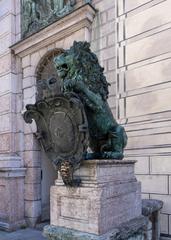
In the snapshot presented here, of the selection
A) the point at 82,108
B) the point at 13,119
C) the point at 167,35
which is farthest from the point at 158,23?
the point at 13,119

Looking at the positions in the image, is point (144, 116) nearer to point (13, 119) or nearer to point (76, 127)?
point (76, 127)

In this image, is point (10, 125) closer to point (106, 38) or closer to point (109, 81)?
point (109, 81)

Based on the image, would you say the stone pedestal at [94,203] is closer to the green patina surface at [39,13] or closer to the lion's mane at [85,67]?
the lion's mane at [85,67]

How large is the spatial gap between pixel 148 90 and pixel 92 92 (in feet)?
8.51

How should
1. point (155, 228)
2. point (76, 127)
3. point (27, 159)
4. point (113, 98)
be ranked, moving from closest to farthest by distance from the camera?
point (76, 127), point (155, 228), point (113, 98), point (27, 159)

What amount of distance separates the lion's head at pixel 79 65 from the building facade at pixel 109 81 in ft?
7.55

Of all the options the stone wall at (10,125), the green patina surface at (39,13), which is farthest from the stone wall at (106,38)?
the stone wall at (10,125)

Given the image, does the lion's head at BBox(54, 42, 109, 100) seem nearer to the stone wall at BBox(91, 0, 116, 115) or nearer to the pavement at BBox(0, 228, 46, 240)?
the stone wall at BBox(91, 0, 116, 115)

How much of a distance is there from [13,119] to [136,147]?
4.22 m

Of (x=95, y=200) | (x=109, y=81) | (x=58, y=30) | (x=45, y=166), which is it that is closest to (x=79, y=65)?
(x=95, y=200)

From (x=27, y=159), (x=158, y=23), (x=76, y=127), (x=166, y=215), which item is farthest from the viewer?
(x=27, y=159)

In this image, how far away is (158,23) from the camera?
5.85 metres

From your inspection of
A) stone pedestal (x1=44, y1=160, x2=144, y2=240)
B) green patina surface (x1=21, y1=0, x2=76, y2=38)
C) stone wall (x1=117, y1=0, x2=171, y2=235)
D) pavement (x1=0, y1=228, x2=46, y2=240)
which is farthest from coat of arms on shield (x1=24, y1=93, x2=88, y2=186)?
green patina surface (x1=21, y1=0, x2=76, y2=38)

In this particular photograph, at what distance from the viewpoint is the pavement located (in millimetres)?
7266
